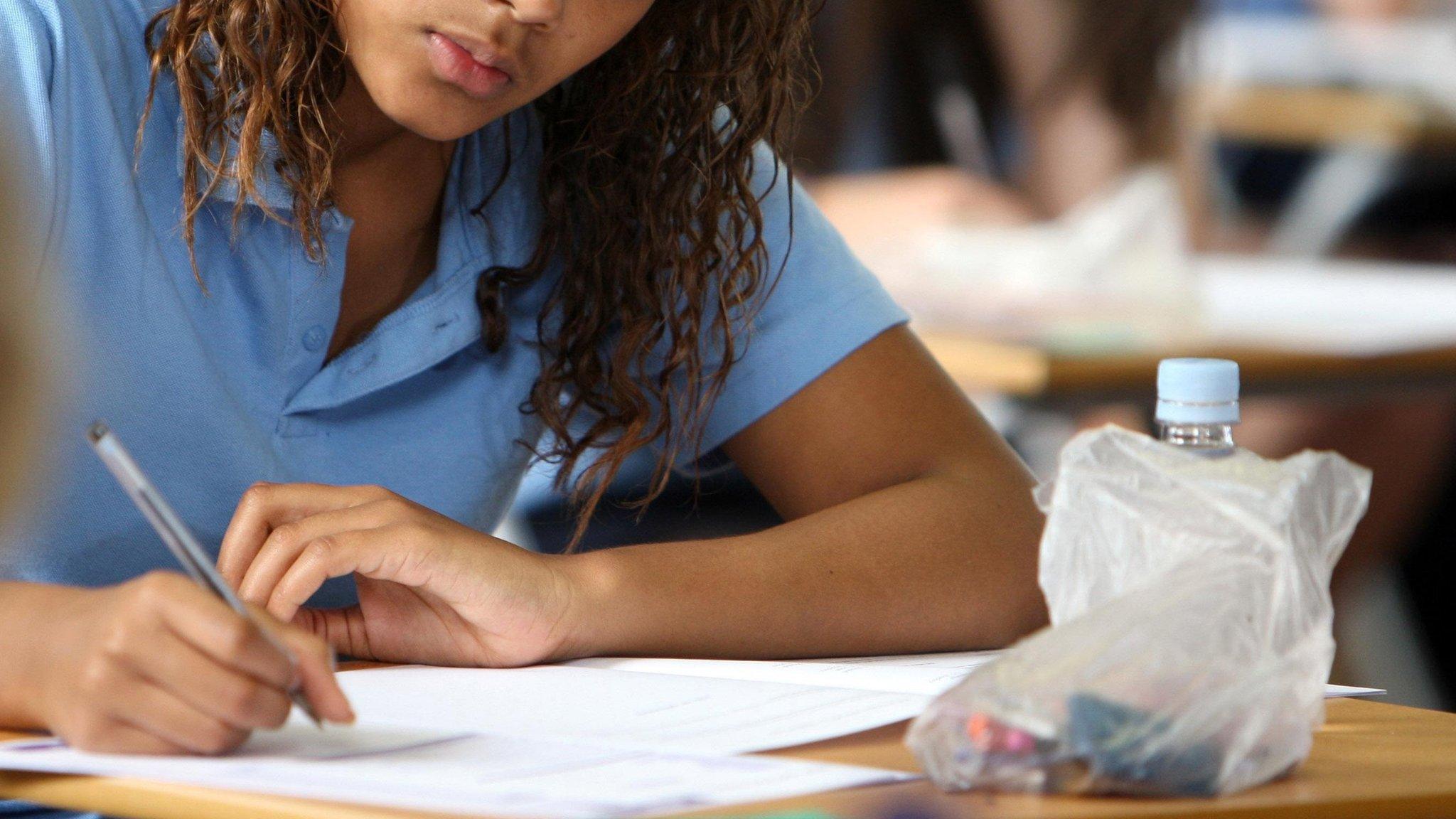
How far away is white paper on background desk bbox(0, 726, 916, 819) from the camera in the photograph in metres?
0.57

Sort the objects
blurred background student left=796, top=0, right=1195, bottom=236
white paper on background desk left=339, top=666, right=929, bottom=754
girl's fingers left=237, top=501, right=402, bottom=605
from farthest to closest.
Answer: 1. blurred background student left=796, top=0, right=1195, bottom=236
2. girl's fingers left=237, top=501, right=402, bottom=605
3. white paper on background desk left=339, top=666, right=929, bottom=754

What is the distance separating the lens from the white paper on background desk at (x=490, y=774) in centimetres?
57

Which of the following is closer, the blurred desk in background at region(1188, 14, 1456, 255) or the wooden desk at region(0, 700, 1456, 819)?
the wooden desk at region(0, 700, 1456, 819)

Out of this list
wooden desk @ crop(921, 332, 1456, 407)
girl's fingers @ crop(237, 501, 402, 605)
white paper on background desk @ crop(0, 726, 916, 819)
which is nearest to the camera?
white paper on background desk @ crop(0, 726, 916, 819)

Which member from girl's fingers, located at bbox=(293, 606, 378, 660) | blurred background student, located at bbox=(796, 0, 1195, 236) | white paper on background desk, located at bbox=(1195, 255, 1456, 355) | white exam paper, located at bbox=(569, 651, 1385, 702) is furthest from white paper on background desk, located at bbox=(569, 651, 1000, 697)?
blurred background student, located at bbox=(796, 0, 1195, 236)

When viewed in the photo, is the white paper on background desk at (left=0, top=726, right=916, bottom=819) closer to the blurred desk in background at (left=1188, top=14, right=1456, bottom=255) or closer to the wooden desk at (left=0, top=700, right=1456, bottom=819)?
the wooden desk at (left=0, top=700, right=1456, bottom=819)

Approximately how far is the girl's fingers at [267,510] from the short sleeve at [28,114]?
200mm

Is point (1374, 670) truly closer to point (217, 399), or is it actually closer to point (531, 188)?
point (531, 188)

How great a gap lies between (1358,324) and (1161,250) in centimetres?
25

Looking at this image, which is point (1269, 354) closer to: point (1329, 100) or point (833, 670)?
point (833, 670)

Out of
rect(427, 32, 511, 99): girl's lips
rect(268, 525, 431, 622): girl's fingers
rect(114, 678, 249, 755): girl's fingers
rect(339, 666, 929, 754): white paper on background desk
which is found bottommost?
rect(339, 666, 929, 754): white paper on background desk

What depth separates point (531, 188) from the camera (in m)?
1.15

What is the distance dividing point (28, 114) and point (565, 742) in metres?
0.46

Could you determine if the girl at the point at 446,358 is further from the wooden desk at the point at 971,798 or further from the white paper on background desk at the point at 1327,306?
the white paper on background desk at the point at 1327,306
